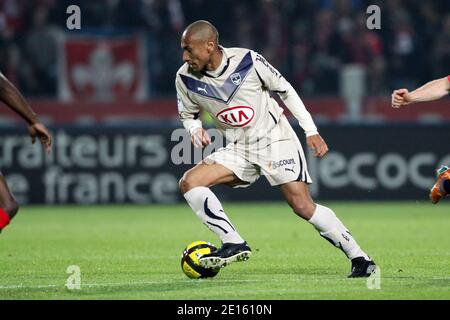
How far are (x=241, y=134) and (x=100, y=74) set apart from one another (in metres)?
11.1

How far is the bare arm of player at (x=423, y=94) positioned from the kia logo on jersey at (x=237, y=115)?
1.13m

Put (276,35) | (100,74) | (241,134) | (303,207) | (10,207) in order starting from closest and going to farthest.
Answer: (10,207), (303,207), (241,134), (100,74), (276,35)

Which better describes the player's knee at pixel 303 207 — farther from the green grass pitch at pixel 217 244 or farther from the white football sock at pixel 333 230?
the green grass pitch at pixel 217 244

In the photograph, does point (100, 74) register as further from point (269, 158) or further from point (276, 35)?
point (269, 158)

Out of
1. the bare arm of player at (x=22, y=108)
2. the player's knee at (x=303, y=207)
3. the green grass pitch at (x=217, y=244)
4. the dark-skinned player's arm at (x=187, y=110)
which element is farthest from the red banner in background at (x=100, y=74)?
the bare arm of player at (x=22, y=108)

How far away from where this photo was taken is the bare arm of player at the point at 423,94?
8508mm

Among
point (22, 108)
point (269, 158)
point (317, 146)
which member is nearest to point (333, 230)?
point (317, 146)

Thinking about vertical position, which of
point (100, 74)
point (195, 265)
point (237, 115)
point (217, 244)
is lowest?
point (217, 244)

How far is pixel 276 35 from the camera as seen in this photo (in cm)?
2041

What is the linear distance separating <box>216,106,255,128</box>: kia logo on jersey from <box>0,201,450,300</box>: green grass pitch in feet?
3.97

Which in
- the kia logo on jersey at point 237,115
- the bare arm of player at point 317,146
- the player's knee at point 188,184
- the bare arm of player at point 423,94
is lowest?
the player's knee at point 188,184

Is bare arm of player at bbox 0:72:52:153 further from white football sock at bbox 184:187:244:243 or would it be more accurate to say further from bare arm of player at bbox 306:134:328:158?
bare arm of player at bbox 306:134:328:158
